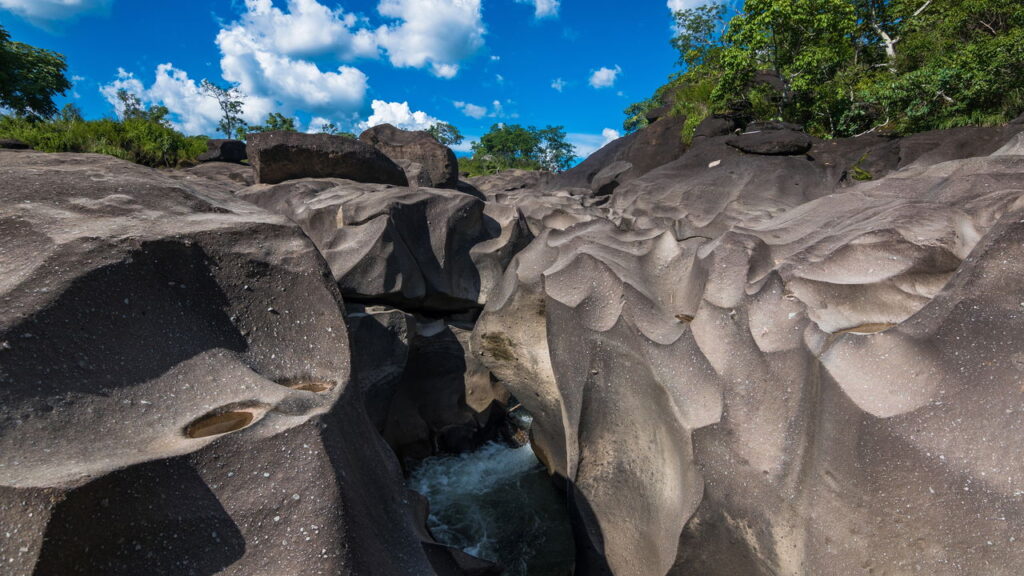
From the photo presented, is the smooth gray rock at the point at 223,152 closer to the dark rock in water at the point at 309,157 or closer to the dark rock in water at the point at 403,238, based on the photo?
the dark rock in water at the point at 309,157

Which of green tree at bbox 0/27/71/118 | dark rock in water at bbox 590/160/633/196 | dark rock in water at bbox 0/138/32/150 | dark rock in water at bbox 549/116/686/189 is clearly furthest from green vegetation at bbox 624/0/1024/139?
green tree at bbox 0/27/71/118

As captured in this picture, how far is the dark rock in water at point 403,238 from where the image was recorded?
6.01 meters

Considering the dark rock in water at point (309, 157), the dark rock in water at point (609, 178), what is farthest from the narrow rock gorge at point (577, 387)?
the dark rock in water at point (609, 178)

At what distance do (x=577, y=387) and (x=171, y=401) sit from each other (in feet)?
8.84

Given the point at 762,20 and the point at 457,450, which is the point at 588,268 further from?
the point at 762,20

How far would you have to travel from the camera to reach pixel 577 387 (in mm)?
3941

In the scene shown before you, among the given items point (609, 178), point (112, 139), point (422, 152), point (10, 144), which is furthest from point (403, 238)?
point (609, 178)

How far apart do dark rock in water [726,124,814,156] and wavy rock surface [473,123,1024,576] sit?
8083 millimetres

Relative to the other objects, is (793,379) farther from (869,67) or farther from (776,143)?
(869,67)

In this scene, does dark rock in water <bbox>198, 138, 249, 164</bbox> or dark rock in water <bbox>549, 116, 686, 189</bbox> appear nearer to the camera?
dark rock in water <bbox>198, 138, 249, 164</bbox>

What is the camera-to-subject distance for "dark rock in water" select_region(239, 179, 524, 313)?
601 centimetres

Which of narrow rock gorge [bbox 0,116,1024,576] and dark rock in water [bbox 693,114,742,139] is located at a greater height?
dark rock in water [bbox 693,114,742,139]

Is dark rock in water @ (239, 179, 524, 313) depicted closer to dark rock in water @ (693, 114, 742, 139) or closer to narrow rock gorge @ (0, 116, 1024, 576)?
narrow rock gorge @ (0, 116, 1024, 576)

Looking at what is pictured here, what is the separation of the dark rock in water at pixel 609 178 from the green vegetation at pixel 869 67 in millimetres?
2428
